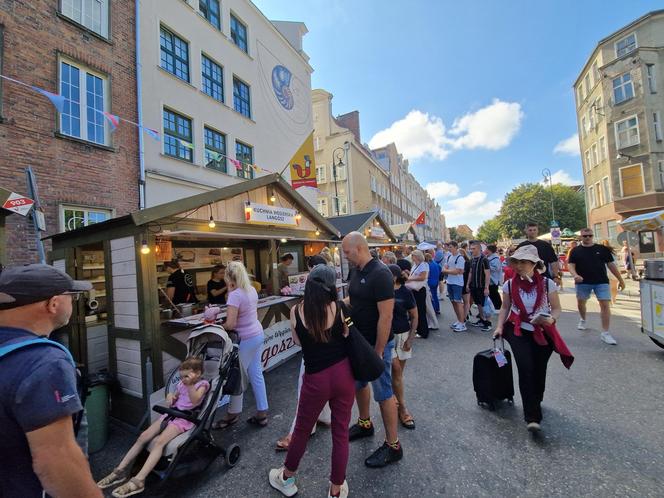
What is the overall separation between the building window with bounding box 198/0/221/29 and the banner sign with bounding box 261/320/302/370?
13828 mm

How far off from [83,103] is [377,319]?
34.1ft

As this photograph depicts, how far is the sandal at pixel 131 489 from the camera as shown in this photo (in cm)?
234

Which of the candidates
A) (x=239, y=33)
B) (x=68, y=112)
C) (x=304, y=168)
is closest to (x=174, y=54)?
(x=239, y=33)

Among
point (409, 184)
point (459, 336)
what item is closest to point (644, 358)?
point (459, 336)

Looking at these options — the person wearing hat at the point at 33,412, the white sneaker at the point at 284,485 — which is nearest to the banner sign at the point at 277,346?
the white sneaker at the point at 284,485

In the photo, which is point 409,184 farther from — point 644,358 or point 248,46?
point 644,358

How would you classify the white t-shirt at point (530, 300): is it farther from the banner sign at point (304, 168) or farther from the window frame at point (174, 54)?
the window frame at point (174, 54)

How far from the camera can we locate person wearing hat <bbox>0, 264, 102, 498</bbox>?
1.00 metres

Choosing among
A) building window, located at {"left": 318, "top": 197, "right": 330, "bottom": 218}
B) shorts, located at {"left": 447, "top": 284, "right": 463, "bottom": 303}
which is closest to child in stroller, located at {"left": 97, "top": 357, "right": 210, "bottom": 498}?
shorts, located at {"left": 447, "top": 284, "right": 463, "bottom": 303}

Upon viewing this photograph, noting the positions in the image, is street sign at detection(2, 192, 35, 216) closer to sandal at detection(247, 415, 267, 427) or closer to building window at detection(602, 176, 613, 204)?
sandal at detection(247, 415, 267, 427)

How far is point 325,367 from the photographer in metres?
2.16

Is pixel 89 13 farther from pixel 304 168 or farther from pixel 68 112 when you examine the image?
pixel 304 168

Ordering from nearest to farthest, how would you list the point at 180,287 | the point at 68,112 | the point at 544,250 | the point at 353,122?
the point at 544,250 → the point at 180,287 → the point at 68,112 → the point at 353,122

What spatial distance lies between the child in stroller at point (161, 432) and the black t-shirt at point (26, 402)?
1705mm
